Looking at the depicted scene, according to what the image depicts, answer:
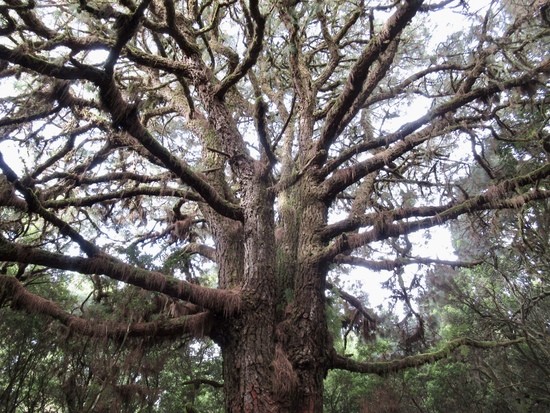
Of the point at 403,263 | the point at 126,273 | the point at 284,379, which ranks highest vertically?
the point at 403,263

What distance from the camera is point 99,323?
3531 millimetres

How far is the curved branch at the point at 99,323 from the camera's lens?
129 inches

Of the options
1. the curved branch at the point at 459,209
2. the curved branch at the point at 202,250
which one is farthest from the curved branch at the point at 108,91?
the curved branch at the point at 202,250

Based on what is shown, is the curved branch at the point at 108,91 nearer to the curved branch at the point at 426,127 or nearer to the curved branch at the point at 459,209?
the curved branch at the point at 459,209

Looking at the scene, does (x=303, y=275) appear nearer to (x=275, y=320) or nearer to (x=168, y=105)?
(x=275, y=320)

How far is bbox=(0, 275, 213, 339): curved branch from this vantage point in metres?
3.27

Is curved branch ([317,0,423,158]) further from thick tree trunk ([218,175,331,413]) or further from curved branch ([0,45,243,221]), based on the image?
curved branch ([0,45,243,221])

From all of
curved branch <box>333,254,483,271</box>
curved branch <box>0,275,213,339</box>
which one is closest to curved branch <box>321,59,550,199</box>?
curved branch <box>333,254,483,271</box>

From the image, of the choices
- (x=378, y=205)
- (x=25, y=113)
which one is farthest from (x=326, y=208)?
(x=25, y=113)

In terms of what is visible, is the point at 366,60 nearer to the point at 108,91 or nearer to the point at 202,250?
the point at 108,91

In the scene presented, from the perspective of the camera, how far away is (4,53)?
2424 millimetres

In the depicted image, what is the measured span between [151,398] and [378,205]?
12.9ft

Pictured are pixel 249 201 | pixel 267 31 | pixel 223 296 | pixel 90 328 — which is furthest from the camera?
pixel 267 31

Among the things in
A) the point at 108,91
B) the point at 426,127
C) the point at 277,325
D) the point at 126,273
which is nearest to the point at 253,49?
the point at 108,91
